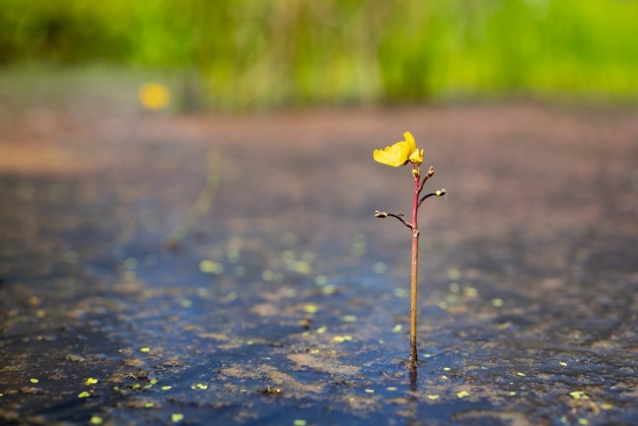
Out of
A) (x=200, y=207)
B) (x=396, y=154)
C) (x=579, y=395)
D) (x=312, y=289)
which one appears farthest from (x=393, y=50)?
(x=579, y=395)

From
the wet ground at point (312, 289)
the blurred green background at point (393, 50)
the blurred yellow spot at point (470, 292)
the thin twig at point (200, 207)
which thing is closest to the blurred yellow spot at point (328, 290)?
the wet ground at point (312, 289)

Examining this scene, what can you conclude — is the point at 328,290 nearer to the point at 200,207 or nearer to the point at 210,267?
the point at 210,267

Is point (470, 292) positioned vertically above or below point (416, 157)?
below

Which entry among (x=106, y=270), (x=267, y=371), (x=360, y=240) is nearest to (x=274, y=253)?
(x=360, y=240)

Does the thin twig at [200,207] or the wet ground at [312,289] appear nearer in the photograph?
the wet ground at [312,289]

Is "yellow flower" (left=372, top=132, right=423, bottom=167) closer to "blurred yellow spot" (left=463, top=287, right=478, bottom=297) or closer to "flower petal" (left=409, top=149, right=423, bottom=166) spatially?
"flower petal" (left=409, top=149, right=423, bottom=166)

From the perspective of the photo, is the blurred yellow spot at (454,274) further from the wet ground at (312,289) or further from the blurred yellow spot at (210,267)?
the blurred yellow spot at (210,267)
